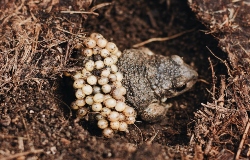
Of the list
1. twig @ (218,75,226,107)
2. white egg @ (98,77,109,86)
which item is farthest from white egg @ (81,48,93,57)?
twig @ (218,75,226,107)

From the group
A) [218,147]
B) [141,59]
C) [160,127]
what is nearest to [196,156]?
[218,147]

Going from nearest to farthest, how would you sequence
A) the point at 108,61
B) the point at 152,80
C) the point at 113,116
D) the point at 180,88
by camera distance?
the point at 113,116
the point at 108,61
the point at 152,80
the point at 180,88

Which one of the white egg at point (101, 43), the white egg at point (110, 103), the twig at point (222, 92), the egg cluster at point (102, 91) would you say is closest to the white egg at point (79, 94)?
the egg cluster at point (102, 91)

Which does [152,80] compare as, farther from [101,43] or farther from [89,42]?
[89,42]

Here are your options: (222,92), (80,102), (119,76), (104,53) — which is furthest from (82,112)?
(222,92)

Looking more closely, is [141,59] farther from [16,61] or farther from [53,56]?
[16,61]

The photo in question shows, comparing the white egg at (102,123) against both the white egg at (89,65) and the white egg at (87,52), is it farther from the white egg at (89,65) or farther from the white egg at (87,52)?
the white egg at (87,52)
